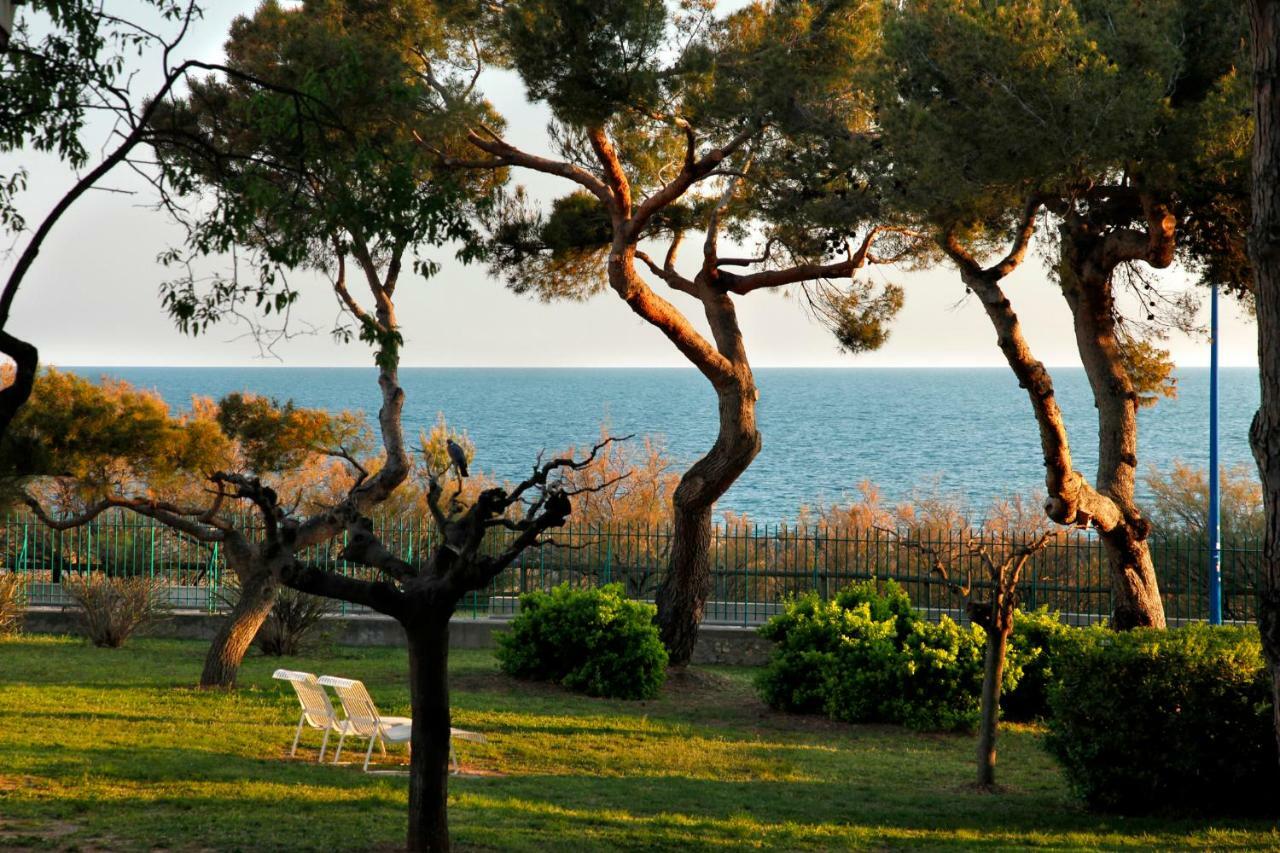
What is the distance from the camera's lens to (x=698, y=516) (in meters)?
15.9

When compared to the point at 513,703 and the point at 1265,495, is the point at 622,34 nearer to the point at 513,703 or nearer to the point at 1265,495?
the point at 513,703

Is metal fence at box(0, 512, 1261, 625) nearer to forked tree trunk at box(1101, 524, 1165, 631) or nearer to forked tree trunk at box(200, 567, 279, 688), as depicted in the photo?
forked tree trunk at box(1101, 524, 1165, 631)

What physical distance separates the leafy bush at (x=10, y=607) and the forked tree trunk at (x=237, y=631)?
5.36m

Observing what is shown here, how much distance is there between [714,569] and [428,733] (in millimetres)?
11954

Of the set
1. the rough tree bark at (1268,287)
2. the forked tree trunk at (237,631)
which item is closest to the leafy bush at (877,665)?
the forked tree trunk at (237,631)

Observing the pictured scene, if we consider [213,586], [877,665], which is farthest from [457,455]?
[213,586]

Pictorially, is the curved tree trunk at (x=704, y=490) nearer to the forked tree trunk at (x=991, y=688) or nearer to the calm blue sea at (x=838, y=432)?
the forked tree trunk at (x=991, y=688)

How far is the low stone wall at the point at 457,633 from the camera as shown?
58.6ft

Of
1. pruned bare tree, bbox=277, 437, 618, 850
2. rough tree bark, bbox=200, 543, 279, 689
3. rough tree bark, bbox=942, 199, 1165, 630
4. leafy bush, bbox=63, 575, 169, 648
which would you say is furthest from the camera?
leafy bush, bbox=63, 575, 169, 648

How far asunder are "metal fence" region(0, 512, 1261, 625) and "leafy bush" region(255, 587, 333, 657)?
1431 mm

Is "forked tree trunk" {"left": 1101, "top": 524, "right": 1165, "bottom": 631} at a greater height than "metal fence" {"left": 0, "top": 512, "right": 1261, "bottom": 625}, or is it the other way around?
"forked tree trunk" {"left": 1101, "top": 524, "right": 1165, "bottom": 631}

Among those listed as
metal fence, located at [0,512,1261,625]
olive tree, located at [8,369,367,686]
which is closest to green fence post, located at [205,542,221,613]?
metal fence, located at [0,512,1261,625]

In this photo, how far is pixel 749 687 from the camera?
15828 millimetres

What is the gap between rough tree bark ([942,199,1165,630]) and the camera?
1288 cm
